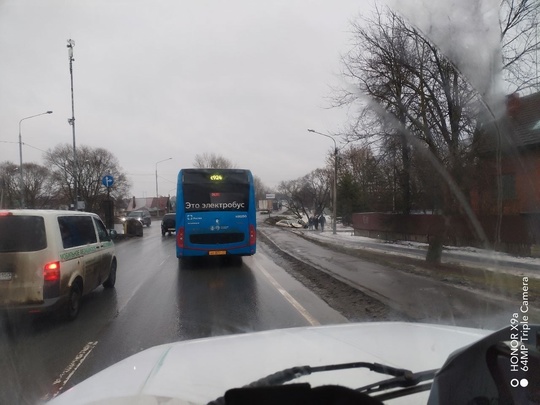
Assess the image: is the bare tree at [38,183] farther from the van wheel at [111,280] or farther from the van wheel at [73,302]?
the van wheel at [73,302]

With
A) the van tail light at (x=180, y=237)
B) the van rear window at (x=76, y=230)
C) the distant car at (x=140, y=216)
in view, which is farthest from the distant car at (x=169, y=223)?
the van rear window at (x=76, y=230)

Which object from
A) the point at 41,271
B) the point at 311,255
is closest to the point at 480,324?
the point at 41,271

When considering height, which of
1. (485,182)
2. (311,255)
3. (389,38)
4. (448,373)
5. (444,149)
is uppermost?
(389,38)

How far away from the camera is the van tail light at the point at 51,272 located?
6637 millimetres

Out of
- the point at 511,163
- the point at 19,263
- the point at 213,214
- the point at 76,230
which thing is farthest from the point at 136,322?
the point at 511,163

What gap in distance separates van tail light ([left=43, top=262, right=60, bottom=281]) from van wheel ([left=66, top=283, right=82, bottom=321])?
22.0 inches

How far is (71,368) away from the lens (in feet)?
16.3

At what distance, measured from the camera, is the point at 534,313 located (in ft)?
21.4

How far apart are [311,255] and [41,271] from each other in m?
11.4

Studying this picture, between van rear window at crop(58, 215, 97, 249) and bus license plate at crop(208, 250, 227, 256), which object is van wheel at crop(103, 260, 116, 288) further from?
bus license plate at crop(208, 250, 227, 256)

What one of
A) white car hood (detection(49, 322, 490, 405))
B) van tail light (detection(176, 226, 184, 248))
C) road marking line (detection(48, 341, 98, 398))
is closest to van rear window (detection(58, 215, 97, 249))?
road marking line (detection(48, 341, 98, 398))

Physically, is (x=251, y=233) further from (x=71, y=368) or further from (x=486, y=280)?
(x=71, y=368)

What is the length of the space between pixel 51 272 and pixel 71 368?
7.06 feet

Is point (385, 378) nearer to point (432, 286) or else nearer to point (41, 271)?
point (41, 271)
